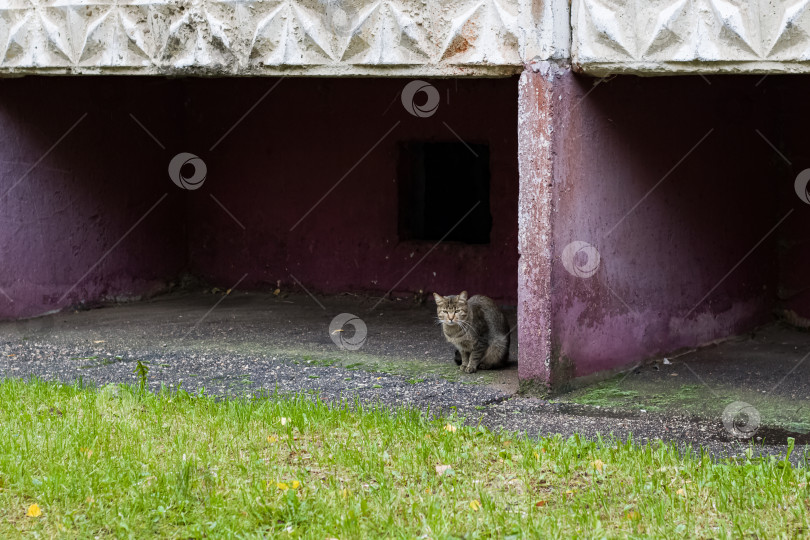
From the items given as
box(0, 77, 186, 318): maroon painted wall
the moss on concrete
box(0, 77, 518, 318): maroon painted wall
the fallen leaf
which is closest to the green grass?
the fallen leaf

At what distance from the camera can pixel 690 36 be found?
22.4ft

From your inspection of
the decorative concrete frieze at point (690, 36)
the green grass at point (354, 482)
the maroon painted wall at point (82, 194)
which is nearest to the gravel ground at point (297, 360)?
the maroon painted wall at point (82, 194)

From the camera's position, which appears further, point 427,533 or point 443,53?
point 443,53

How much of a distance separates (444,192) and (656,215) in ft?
13.1

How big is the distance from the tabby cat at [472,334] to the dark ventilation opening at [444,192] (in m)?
2.96

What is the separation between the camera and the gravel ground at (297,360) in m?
6.85

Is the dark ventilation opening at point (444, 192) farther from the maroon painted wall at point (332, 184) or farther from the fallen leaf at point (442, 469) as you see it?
the fallen leaf at point (442, 469)

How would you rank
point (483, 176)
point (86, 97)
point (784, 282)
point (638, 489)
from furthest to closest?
1. point (483, 176)
2. point (86, 97)
3. point (784, 282)
4. point (638, 489)

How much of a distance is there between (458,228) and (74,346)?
172 inches

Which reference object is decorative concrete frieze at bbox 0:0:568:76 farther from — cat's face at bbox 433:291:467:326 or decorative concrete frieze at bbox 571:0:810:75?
cat's face at bbox 433:291:467:326

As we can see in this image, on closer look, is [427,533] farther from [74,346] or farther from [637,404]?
[74,346]

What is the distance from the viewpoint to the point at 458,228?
12047 millimetres

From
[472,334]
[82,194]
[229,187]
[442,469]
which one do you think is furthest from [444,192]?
[442,469]

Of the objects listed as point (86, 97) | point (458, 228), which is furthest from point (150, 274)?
point (458, 228)
